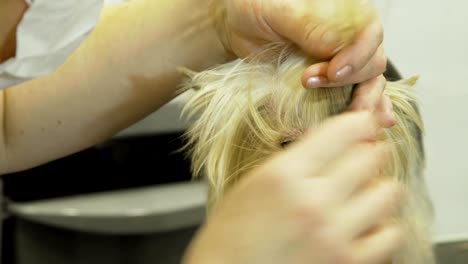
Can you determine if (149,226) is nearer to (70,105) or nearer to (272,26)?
(70,105)

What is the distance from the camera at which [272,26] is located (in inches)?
23.8

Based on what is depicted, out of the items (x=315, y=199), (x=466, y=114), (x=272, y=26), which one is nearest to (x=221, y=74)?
(x=272, y=26)

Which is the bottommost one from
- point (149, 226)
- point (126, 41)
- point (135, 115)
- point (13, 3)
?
point (149, 226)

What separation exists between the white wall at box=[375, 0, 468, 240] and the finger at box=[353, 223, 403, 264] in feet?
2.91

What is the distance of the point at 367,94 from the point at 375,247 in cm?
23

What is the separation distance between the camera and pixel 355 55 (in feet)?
1.76

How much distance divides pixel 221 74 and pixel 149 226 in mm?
638

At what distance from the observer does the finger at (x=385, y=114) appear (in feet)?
1.90

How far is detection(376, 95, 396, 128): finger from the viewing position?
0.58 metres

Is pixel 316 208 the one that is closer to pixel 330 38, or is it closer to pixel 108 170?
pixel 330 38

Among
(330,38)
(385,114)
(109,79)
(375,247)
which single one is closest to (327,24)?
(330,38)

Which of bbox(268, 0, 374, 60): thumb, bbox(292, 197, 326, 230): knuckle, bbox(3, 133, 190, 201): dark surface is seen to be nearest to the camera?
bbox(292, 197, 326, 230): knuckle

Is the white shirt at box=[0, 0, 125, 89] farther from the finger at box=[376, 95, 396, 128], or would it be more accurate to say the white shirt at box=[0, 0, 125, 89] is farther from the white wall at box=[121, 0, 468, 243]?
the white wall at box=[121, 0, 468, 243]

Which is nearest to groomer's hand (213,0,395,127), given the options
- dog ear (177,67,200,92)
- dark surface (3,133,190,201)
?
dog ear (177,67,200,92)
